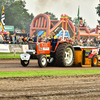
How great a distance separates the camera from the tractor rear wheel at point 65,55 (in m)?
12.1

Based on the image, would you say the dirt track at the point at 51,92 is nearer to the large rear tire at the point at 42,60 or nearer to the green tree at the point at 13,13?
the large rear tire at the point at 42,60

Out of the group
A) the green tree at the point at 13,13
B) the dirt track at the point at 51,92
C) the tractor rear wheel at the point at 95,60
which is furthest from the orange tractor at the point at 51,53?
the green tree at the point at 13,13

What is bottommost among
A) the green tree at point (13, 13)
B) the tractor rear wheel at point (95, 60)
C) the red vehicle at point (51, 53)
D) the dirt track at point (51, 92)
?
the dirt track at point (51, 92)

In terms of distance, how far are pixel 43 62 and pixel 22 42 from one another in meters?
9.31

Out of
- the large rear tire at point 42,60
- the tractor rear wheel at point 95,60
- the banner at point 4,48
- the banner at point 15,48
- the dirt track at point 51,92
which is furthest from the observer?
the banner at point 15,48

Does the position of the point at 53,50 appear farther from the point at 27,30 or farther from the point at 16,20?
the point at 27,30

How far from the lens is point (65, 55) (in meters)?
12.5

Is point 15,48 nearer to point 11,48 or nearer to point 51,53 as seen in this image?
point 11,48

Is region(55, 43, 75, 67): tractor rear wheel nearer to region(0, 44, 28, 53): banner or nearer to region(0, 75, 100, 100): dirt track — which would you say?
region(0, 75, 100, 100): dirt track

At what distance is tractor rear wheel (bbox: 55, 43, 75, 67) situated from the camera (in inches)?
475

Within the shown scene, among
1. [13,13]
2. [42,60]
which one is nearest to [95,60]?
[42,60]

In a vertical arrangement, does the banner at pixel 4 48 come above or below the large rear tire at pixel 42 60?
above

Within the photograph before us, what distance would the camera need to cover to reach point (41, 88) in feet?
20.2

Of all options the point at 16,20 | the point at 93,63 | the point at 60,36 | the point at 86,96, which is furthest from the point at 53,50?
the point at 16,20
